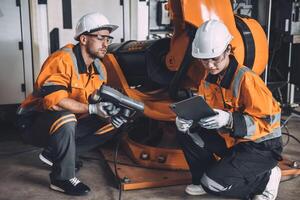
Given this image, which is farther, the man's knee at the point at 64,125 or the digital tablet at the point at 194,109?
the man's knee at the point at 64,125

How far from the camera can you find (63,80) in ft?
8.06

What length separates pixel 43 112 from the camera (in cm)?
258

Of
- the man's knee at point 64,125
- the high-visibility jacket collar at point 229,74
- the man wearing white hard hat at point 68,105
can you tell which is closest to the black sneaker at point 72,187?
the man wearing white hard hat at point 68,105

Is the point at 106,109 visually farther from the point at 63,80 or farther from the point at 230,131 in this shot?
the point at 230,131

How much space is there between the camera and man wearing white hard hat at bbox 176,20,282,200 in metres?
2.07

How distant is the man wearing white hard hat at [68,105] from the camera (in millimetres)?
2396

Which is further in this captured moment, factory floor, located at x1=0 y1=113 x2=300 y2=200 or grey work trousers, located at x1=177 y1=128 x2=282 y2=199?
factory floor, located at x1=0 y1=113 x2=300 y2=200

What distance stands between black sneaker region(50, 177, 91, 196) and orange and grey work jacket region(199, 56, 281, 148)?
90 centimetres

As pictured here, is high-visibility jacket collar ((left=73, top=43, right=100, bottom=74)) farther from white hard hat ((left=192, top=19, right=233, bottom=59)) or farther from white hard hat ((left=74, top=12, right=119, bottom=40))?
white hard hat ((left=192, top=19, right=233, bottom=59))

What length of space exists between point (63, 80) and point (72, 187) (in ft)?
2.07

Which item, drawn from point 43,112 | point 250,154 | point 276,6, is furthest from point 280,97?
point 43,112

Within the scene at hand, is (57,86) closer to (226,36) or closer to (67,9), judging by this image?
(226,36)

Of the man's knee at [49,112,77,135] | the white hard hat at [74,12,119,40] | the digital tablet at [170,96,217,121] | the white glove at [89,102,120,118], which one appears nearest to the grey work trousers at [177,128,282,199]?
the digital tablet at [170,96,217,121]

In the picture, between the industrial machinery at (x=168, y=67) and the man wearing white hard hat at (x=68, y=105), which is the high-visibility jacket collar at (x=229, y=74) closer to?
the industrial machinery at (x=168, y=67)
